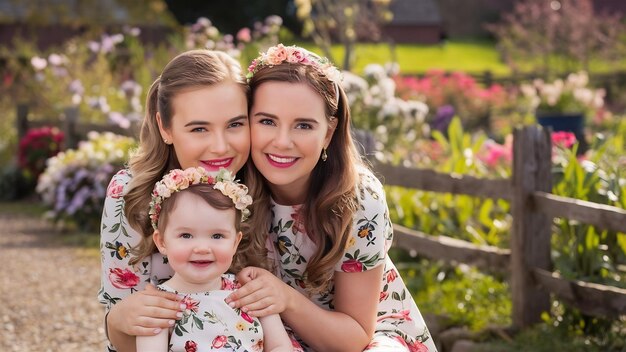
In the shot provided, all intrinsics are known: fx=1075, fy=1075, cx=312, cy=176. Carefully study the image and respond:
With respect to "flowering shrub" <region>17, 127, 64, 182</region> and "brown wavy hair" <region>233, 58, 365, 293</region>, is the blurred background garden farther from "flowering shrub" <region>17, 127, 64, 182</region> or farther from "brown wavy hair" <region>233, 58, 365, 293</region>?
"brown wavy hair" <region>233, 58, 365, 293</region>

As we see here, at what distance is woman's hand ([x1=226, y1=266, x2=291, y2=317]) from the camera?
307 cm

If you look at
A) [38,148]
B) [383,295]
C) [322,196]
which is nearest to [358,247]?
[322,196]

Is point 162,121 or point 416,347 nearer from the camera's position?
point 162,121

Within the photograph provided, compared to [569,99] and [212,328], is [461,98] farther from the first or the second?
[212,328]

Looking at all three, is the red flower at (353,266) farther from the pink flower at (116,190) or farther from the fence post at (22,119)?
the fence post at (22,119)

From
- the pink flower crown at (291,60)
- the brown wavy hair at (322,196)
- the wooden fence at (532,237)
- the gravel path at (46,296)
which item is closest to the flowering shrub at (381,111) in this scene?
the gravel path at (46,296)

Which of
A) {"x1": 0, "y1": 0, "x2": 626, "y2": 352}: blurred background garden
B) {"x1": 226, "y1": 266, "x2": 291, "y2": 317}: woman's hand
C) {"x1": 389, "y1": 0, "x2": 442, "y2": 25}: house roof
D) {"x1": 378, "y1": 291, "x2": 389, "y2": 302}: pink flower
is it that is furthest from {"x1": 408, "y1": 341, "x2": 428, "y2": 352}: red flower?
{"x1": 389, "y1": 0, "x2": 442, "y2": 25}: house roof

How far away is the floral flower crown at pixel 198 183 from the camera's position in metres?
2.96

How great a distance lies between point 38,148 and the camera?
11.9 metres

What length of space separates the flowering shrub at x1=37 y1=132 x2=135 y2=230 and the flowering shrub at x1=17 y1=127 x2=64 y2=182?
1717 millimetres

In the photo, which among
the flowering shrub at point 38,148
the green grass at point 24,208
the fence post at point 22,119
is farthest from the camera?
the fence post at point 22,119

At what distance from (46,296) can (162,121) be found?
404cm

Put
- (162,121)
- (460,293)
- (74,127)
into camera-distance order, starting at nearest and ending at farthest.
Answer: (162,121)
(460,293)
(74,127)

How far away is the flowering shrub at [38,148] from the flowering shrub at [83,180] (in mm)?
1717
